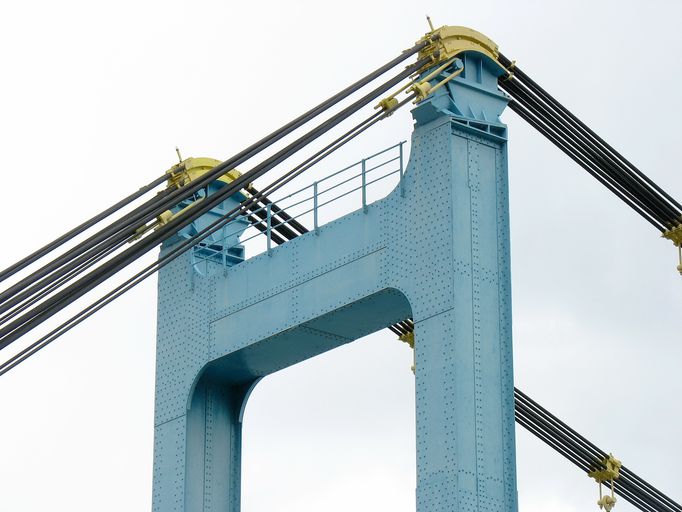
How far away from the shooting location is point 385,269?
88.6 ft

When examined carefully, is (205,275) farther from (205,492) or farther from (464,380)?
(464,380)

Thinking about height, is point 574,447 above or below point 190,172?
below

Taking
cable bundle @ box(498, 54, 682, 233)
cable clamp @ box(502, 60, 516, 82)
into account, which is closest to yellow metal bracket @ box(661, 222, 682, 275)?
cable bundle @ box(498, 54, 682, 233)

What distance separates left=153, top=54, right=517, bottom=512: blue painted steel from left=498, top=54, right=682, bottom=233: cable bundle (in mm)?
1219

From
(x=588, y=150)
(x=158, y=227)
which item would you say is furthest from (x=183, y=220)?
(x=588, y=150)

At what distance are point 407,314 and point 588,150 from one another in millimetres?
3877

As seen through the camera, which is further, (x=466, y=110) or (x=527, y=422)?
(x=527, y=422)

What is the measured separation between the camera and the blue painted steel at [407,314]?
25.3 metres

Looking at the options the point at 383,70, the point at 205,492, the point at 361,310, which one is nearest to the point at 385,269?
the point at 361,310

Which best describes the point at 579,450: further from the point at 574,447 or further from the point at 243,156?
the point at 243,156

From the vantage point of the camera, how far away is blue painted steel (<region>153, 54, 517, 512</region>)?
83.0 ft

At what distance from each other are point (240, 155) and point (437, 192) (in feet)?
9.23

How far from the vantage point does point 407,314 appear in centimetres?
2758

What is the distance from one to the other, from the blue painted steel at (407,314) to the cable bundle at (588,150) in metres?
1.22
